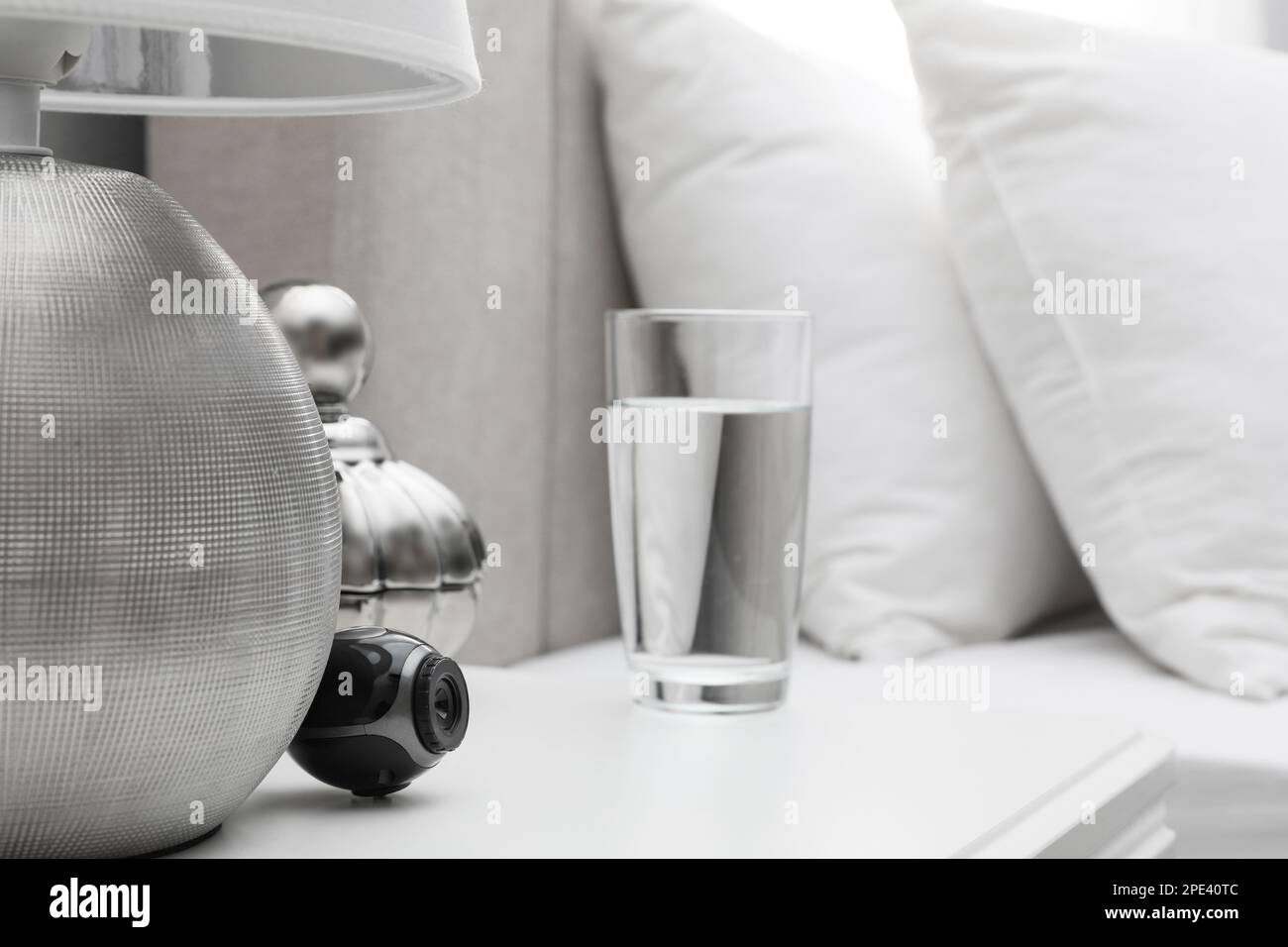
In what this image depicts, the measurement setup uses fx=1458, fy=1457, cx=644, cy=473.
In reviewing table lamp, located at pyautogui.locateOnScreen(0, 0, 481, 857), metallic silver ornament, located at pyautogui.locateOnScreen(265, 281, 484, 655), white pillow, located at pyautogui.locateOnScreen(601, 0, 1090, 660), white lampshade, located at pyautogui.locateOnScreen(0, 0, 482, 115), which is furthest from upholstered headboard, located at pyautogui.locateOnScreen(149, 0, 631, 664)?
table lamp, located at pyautogui.locateOnScreen(0, 0, 481, 857)

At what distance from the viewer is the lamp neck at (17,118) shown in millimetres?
476

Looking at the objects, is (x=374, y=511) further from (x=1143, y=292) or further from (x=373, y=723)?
(x=1143, y=292)

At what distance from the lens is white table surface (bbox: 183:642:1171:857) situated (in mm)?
531

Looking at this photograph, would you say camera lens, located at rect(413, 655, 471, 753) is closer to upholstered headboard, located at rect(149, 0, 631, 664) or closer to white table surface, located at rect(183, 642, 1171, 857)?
white table surface, located at rect(183, 642, 1171, 857)

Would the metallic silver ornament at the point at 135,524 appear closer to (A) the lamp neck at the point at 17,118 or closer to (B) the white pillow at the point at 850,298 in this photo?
(A) the lamp neck at the point at 17,118

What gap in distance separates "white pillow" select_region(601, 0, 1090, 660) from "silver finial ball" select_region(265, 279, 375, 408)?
47 centimetres

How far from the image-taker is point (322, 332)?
29.2 inches

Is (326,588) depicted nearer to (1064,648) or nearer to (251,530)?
(251,530)

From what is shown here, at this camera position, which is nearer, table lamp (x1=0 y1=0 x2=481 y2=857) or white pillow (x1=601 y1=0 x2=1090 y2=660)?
table lamp (x1=0 y1=0 x2=481 y2=857)

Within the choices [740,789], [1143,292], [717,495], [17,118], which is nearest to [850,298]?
[1143,292]

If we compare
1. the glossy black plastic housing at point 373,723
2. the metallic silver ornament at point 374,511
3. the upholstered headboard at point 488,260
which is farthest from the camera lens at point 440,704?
the upholstered headboard at point 488,260

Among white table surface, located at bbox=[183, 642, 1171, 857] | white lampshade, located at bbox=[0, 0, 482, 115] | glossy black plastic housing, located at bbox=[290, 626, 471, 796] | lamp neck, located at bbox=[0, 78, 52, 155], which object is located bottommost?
white table surface, located at bbox=[183, 642, 1171, 857]
